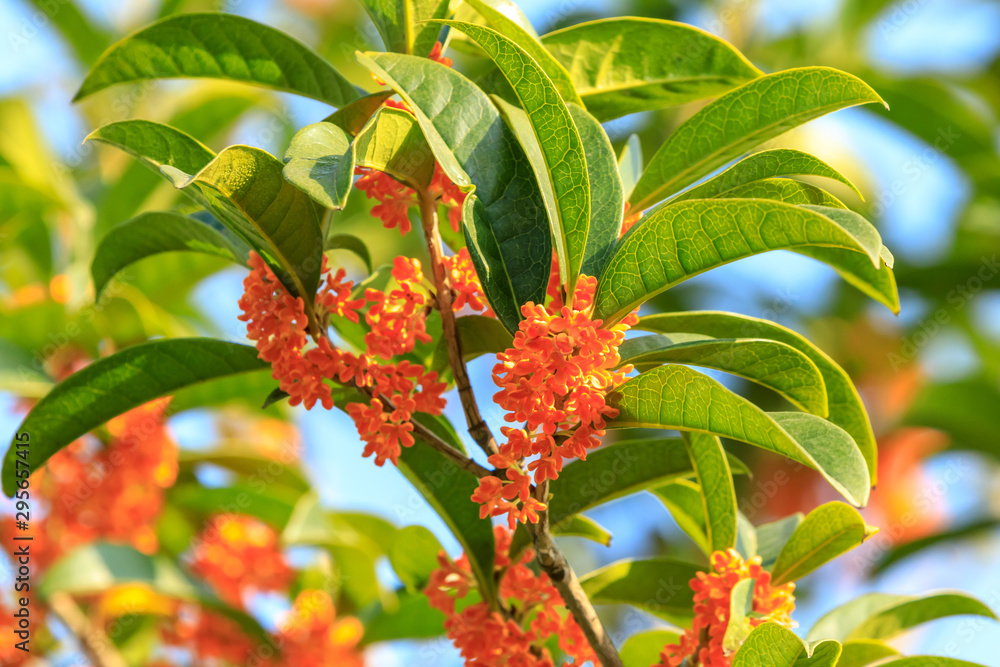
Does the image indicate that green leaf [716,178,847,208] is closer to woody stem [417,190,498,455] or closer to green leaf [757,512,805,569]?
woody stem [417,190,498,455]

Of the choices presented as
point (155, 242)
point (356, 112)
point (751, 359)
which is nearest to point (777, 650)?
point (751, 359)

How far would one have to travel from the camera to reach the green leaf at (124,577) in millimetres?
2023

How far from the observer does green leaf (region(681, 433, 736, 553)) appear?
1.29 m

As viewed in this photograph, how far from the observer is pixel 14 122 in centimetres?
304

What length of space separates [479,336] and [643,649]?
2.37ft

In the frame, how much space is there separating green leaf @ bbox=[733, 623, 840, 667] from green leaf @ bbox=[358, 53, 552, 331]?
52 centimetres

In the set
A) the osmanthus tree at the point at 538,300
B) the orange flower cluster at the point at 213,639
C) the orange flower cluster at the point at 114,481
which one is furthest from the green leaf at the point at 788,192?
the orange flower cluster at the point at 213,639

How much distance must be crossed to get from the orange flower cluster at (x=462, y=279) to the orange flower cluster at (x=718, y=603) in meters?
0.54

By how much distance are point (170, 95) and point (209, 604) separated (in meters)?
2.49

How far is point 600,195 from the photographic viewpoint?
1166 mm

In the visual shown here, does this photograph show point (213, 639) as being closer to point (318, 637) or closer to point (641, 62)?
point (318, 637)

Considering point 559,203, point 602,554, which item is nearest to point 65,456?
point 559,203

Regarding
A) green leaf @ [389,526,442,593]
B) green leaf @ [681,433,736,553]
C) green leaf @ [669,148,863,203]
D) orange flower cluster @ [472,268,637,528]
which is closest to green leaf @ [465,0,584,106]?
green leaf @ [669,148,863,203]

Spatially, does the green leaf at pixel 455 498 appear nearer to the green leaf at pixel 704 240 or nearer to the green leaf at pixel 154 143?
the green leaf at pixel 704 240
